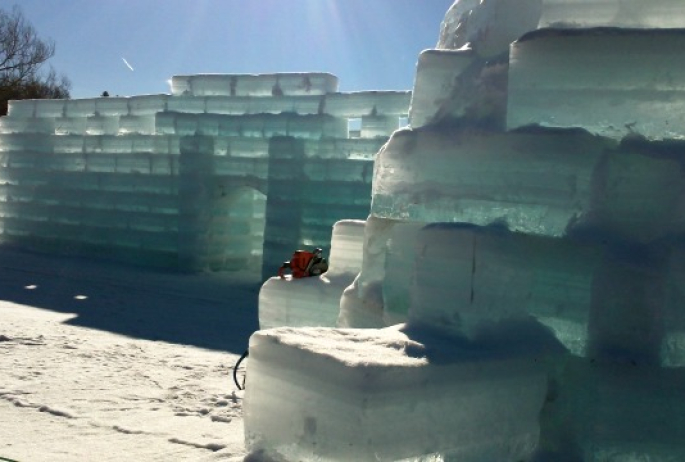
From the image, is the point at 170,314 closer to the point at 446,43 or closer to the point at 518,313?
the point at 446,43

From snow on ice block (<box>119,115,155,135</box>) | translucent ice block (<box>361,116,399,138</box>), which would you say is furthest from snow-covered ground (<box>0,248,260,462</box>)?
snow on ice block (<box>119,115,155,135</box>)

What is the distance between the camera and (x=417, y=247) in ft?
8.77

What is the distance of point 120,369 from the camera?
190 inches

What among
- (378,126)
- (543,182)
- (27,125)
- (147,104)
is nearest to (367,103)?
(378,126)

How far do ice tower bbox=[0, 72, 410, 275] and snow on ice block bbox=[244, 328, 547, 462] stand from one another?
23.2 ft

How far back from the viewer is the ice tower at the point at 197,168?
32.2 feet

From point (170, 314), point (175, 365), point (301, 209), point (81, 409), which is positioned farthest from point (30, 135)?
point (81, 409)

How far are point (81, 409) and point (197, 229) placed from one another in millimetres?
7362

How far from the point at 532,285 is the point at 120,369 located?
125 inches

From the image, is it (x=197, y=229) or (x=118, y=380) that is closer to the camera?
(x=118, y=380)

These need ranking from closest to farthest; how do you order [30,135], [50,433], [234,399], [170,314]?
[50,433] → [234,399] → [170,314] → [30,135]

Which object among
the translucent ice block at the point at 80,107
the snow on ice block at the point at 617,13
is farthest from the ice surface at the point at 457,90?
the translucent ice block at the point at 80,107

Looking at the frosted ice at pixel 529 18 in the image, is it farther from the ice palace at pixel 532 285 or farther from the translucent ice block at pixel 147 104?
the translucent ice block at pixel 147 104

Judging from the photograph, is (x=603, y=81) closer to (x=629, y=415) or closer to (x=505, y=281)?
(x=505, y=281)
